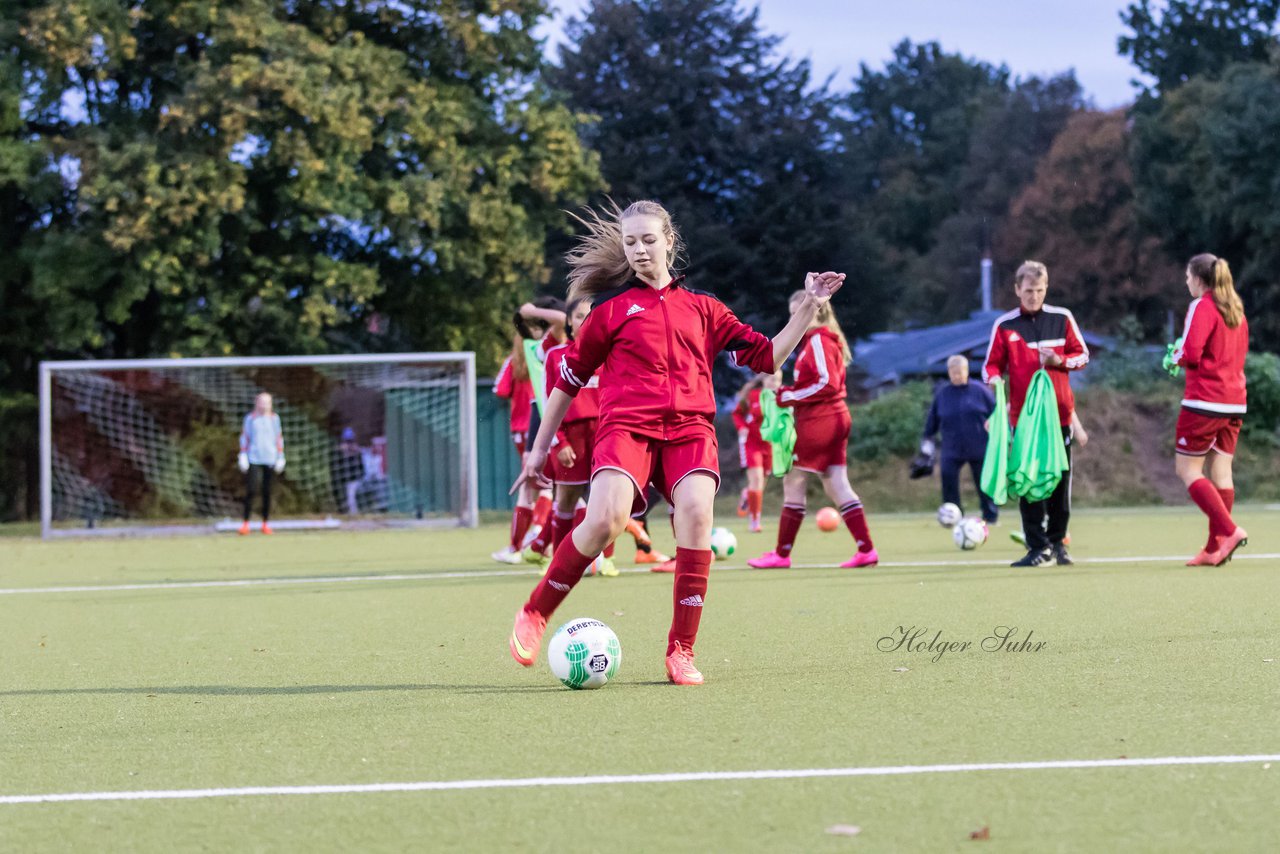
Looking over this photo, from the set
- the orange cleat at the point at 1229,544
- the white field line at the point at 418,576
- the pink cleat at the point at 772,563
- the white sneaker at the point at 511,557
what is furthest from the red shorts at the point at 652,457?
the white sneaker at the point at 511,557

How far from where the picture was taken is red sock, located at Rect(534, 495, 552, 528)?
1341 cm

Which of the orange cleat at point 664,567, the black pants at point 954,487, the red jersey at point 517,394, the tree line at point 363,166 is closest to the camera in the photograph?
the orange cleat at point 664,567

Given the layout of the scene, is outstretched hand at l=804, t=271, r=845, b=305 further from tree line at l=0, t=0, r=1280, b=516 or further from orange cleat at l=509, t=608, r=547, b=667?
tree line at l=0, t=0, r=1280, b=516

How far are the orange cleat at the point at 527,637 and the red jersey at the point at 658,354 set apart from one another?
0.82 m

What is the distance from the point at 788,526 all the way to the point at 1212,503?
2902mm

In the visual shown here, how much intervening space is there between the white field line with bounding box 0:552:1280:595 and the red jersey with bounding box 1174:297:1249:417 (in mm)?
1511

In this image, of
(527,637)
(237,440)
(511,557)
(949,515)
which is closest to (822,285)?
(527,637)

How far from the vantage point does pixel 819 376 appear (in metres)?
11.6

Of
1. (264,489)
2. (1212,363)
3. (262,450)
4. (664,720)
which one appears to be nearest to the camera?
(664,720)

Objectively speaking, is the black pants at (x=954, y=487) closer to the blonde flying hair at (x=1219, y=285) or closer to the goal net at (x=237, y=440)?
the blonde flying hair at (x=1219, y=285)

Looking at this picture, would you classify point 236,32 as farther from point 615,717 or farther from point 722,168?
point 615,717

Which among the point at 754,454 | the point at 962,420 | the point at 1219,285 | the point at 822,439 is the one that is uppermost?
the point at 1219,285

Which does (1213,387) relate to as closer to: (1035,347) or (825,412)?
(1035,347)

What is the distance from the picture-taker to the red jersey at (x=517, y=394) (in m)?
12.9
